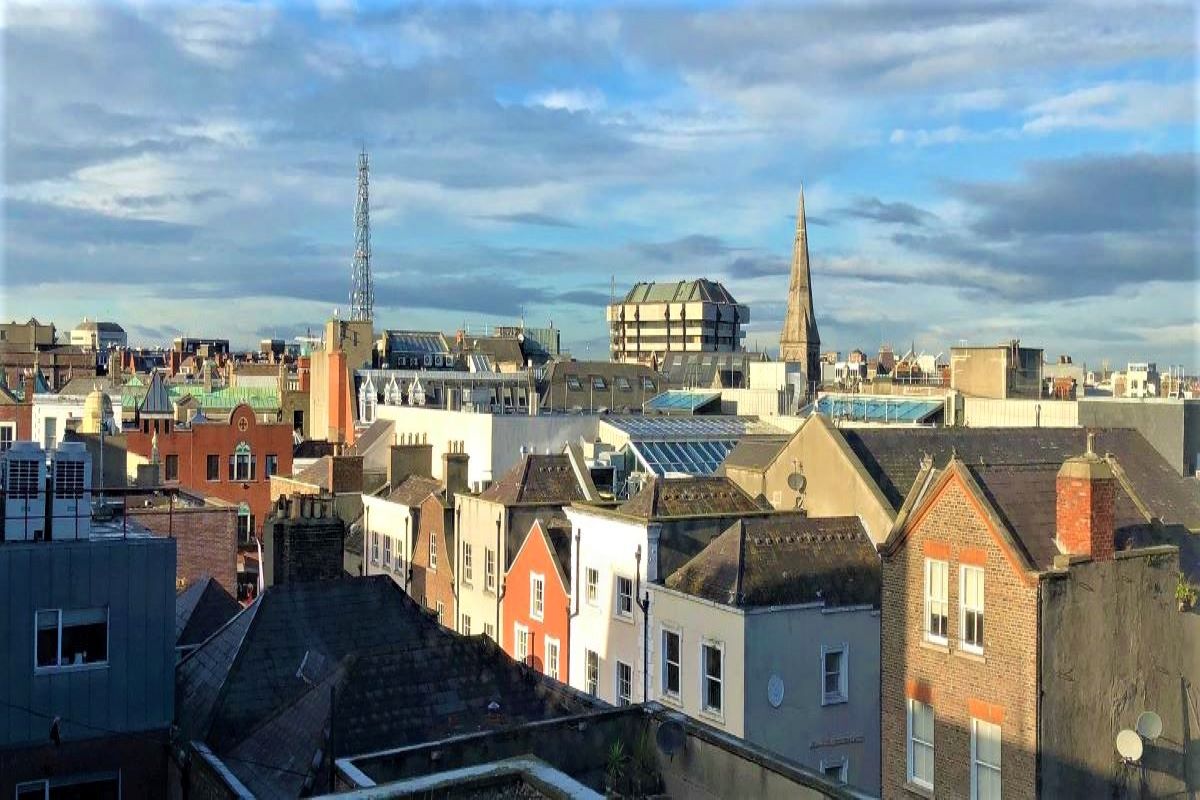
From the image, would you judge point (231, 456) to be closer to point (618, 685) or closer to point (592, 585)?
point (592, 585)

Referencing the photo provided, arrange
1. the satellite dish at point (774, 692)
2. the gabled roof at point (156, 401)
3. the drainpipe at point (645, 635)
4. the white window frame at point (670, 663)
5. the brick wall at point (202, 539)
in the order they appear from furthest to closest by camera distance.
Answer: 1. the gabled roof at point (156, 401)
2. the brick wall at point (202, 539)
3. the drainpipe at point (645, 635)
4. the white window frame at point (670, 663)
5. the satellite dish at point (774, 692)

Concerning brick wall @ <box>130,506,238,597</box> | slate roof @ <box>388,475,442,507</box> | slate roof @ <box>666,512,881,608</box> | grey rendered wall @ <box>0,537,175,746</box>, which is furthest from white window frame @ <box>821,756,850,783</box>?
slate roof @ <box>388,475,442,507</box>

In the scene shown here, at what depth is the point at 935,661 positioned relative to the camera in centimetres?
2353

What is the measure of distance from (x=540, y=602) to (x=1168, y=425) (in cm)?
2380

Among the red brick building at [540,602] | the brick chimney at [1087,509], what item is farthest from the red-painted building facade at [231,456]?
the brick chimney at [1087,509]

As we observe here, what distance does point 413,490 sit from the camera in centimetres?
5012

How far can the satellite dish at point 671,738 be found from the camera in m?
16.9

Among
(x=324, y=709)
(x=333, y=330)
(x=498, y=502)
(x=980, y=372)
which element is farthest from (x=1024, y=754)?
(x=333, y=330)

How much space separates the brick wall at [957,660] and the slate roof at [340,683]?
6.82 m

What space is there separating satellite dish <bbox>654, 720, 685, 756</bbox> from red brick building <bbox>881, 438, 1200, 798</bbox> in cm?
801

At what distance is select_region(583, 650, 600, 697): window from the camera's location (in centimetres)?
3416

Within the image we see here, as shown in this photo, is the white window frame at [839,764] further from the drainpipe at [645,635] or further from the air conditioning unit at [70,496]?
the air conditioning unit at [70,496]

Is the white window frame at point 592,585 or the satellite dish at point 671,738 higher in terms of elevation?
the satellite dish at point 671,738

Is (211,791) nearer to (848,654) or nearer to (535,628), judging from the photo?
(848,654)
